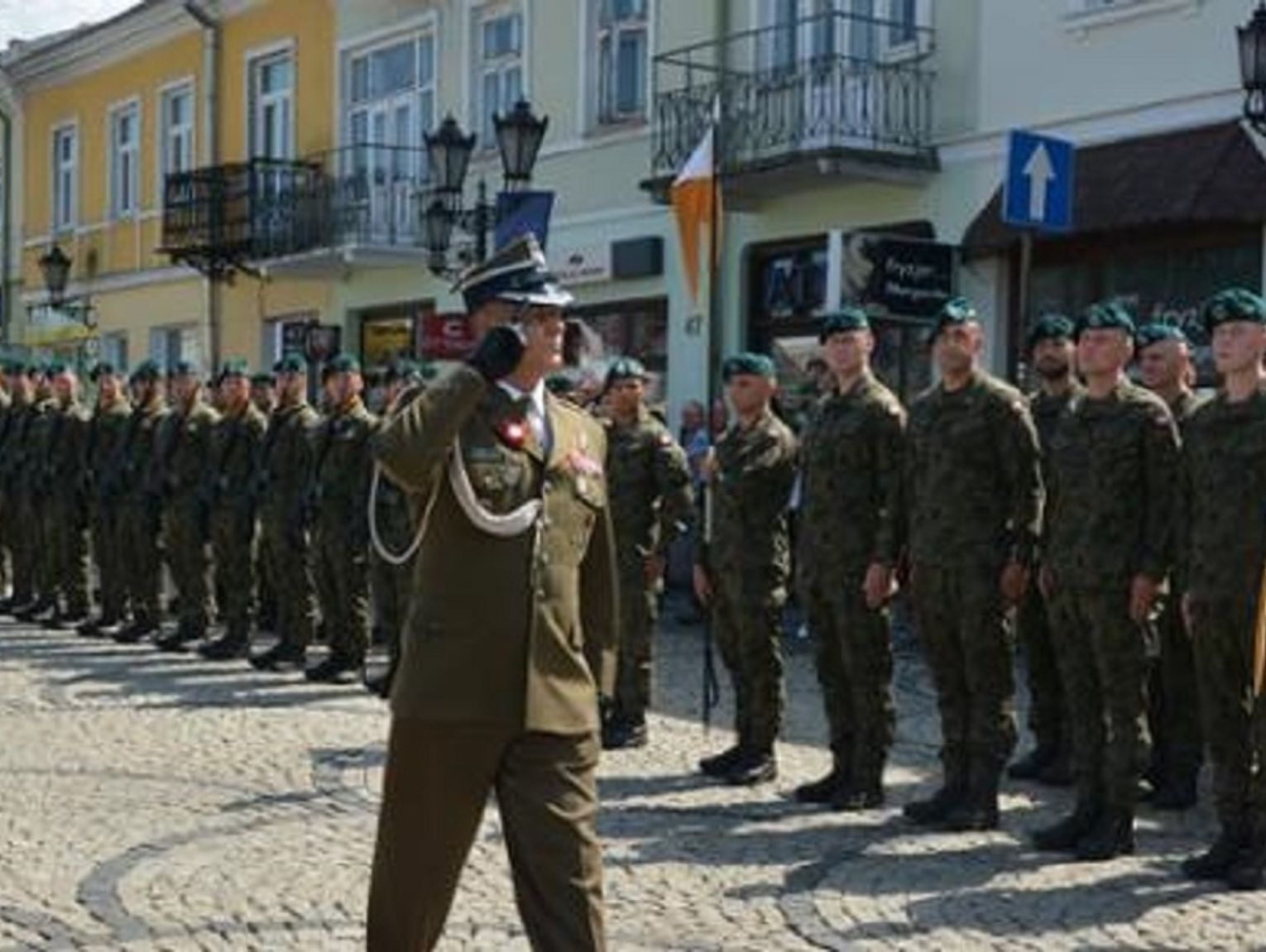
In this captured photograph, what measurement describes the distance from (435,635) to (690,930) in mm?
1944

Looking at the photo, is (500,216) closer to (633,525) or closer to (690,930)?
(633,525)

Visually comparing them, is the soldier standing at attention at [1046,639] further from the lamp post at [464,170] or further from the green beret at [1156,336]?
the lamp post at [464,170]

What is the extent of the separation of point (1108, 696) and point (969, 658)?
59 centimetres

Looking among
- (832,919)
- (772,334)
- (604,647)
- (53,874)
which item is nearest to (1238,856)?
(832,919)

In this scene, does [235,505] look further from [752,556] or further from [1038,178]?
[1038,178]

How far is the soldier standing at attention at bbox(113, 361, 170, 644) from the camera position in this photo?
13.8 metres

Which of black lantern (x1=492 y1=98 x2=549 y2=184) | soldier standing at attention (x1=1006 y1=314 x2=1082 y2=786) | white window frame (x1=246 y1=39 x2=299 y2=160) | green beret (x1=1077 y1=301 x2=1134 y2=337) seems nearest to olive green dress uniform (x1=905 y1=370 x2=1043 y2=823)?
green beret (x1=1077 y1=301 x2=1134 y2=337)

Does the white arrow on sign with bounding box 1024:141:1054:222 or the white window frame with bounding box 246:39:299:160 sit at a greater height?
the white window frame with bounding box 246:39:299:160

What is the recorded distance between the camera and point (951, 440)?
769 cm

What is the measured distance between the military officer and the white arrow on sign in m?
6.33

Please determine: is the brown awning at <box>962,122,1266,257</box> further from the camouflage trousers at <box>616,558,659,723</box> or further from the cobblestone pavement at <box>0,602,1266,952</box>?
the cobblestone pavement at <box>0,602,1266,952</box>

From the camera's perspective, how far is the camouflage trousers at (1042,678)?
9.13 metres

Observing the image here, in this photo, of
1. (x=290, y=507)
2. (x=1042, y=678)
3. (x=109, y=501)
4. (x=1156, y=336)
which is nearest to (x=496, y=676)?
(x=1156, y=336)

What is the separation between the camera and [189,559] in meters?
13.4
